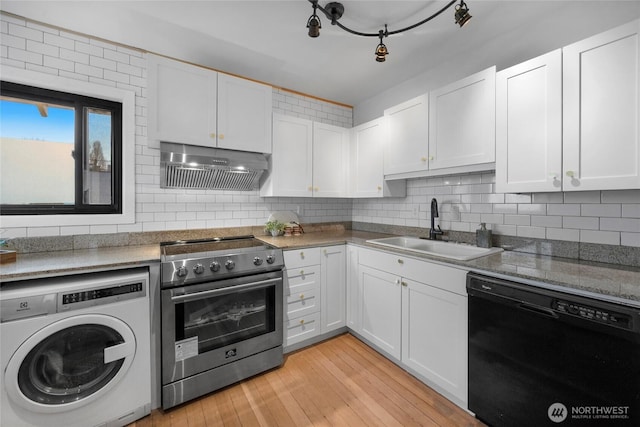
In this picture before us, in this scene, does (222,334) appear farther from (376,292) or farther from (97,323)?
(376,292)

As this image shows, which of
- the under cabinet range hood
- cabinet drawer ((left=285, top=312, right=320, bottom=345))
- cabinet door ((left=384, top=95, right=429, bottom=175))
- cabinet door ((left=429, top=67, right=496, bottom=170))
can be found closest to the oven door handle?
cabinet drawer ((left=285, top=312, right=320, bottom=345))

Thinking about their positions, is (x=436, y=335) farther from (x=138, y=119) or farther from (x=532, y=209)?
(x=138, y=119)

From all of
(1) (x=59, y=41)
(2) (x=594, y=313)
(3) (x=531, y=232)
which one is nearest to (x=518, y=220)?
(3) (x=531, y=232)

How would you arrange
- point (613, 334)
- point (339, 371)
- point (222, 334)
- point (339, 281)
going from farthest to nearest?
1. point (339, 281)
2. point (339, 371)
3. point (222, 334)
4. point (613, 334)

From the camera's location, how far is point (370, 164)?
281 cm

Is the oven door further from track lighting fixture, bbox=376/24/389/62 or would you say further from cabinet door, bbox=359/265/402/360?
track lighting fixture, bbox=376/24/389/62

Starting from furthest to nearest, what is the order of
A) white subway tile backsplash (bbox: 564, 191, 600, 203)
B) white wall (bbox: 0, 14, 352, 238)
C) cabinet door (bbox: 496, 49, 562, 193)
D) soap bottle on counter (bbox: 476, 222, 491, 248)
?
1. soap bottle on counter (bbox: 476, 222, 491, 248)
2. white wall (bbox: 0, 14, 352, 238)
3. white subway tile backsplash (bbox: 564, 191, 600, 203)
4. cabinet door (bbox: 496, 49, 562, 193)

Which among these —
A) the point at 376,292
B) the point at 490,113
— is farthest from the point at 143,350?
the point at 490,113

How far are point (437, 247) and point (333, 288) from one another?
41.3 inches

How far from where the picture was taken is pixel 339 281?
98.5 inches

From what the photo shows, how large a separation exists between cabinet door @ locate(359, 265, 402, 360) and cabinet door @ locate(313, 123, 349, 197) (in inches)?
40.6

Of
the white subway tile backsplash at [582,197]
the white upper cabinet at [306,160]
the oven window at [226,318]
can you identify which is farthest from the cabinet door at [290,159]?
the white subway tile backsplash at [582,197]

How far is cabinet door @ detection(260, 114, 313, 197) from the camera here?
2.60 metres

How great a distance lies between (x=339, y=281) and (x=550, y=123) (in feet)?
6.35
